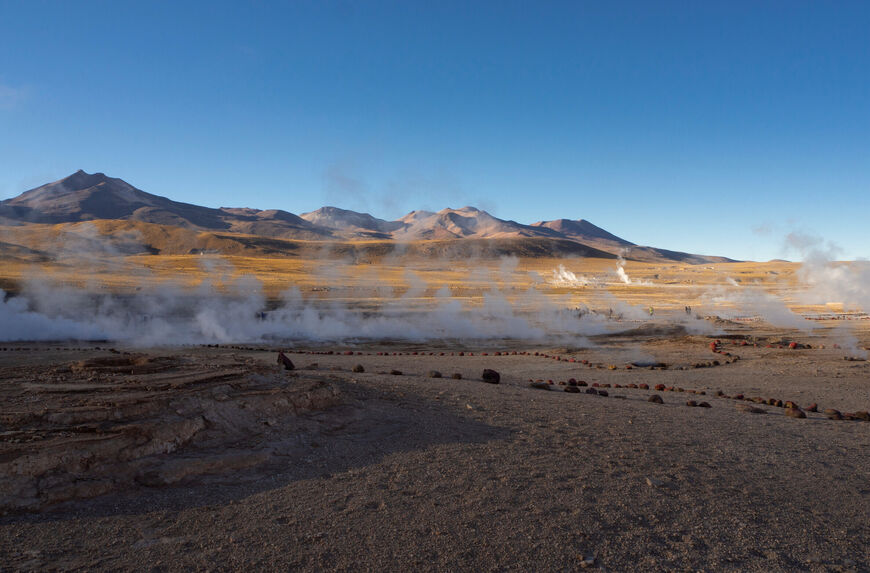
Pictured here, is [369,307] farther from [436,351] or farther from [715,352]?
[715,352]

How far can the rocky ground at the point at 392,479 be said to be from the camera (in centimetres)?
564

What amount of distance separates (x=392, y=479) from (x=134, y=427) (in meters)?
3.60

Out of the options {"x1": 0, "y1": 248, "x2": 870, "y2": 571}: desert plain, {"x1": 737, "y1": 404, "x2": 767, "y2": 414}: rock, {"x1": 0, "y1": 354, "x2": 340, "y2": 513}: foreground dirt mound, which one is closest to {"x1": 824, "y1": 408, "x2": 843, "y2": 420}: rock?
{"x1": 0, "y1": 248, "x2": 870, "y2": 571}: desert plain

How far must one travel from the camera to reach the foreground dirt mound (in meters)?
6.50

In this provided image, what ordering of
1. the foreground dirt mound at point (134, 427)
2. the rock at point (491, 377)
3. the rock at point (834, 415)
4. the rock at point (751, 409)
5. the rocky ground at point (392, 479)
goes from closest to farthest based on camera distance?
the rocky ground at point (392, 479), the foreground dirt mound at point (134, 427), the rock at point (834, 415), the rock at point (751, 409), the rock at point (491, 377)

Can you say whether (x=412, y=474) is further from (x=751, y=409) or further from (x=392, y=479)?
(x=751, y=409)

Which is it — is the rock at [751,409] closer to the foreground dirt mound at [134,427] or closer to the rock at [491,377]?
the rock at [491,377]

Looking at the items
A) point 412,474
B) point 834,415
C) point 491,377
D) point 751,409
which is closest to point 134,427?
point 412,474

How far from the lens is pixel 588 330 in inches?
1432

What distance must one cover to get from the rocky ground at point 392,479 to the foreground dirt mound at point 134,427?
29mm

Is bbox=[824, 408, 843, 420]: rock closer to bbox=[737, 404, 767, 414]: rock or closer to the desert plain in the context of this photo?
the desert plain

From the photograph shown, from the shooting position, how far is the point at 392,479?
7461mm

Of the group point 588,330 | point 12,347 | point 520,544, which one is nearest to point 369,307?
point 588,330

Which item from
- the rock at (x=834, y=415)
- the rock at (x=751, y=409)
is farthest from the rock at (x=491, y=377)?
the rock at (x=834, y=415)
